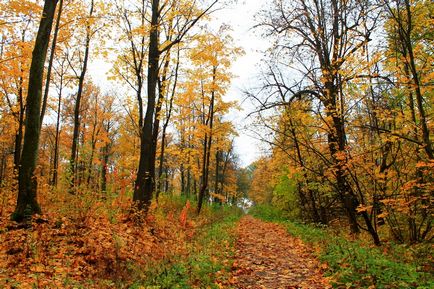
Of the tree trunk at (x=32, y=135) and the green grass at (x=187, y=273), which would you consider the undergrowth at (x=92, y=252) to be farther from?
the tree trunk at (x=32, y=135)

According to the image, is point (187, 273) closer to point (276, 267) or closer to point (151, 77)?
point (276, 267)

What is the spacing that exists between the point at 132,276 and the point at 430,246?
7043 millimetres

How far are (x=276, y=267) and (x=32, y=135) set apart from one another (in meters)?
6.66

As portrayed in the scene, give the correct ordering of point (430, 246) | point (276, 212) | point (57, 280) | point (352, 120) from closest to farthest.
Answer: point (57, 280) < point (430, 246) < point (352, 120) < point (276, 212)

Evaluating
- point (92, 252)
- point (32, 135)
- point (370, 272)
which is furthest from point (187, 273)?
point (32, 135)

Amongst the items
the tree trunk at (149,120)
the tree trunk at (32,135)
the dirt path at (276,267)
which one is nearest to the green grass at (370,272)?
the dirt path at (276,267)

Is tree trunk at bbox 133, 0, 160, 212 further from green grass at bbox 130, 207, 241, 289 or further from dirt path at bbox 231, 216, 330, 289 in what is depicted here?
dirt path at bbox 231, 216, 330, 289

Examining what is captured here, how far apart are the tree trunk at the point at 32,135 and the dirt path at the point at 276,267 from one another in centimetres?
500

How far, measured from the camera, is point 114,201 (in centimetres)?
1001

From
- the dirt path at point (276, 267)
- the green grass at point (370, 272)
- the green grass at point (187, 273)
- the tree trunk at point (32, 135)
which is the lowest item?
the dirt path at point (276, 267)

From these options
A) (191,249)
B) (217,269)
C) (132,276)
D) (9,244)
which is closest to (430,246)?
(217,269)

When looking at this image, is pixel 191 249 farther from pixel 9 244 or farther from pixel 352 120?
pixel 352 120

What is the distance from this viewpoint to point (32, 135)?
7.19 meters

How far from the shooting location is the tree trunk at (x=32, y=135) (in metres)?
6.97
